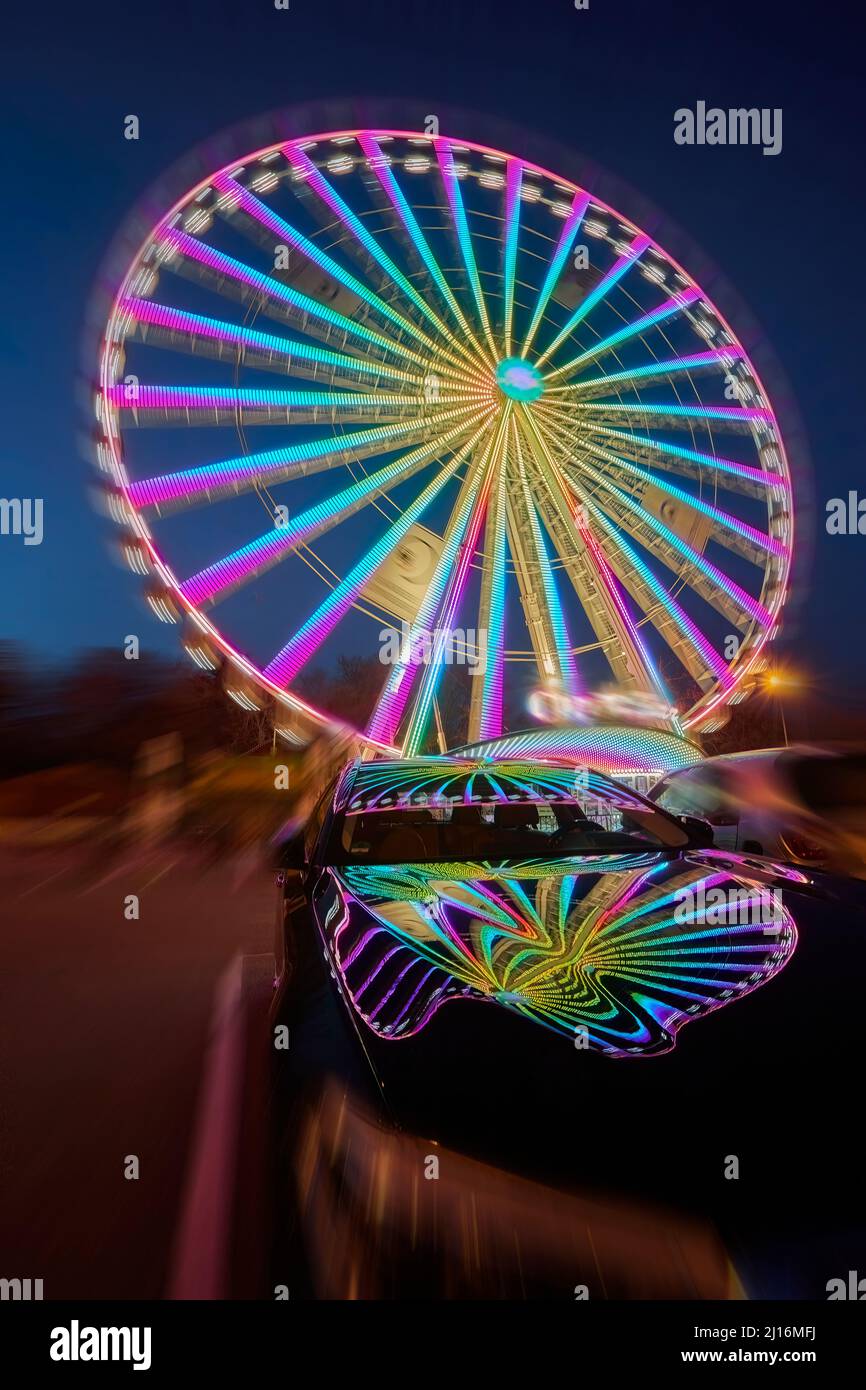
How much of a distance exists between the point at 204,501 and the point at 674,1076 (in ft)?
36.5

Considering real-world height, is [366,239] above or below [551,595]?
above

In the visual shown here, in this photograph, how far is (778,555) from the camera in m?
14.1

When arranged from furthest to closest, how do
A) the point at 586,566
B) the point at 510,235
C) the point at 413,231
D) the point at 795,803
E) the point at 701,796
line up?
the point at 586,566
the point at 510,235
the point at 413,231
the point at 701,796
the point at 795,803

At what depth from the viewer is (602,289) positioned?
1426 centimetres

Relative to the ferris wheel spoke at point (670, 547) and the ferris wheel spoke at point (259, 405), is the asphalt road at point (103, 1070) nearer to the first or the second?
the ferris wheel spoke at point (259, 405)

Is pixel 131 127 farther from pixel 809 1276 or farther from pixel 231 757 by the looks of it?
pixel 231 757

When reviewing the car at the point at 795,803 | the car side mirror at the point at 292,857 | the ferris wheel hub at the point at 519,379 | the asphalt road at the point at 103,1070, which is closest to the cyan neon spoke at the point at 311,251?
the ferris wheel hub at the point at 519,379

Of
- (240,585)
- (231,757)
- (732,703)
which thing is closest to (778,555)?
(732,703)

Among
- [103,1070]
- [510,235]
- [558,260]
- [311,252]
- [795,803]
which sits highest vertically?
[510,235]

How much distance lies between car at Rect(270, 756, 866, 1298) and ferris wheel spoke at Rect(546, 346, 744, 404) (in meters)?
12.5

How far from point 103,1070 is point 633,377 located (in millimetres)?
12929

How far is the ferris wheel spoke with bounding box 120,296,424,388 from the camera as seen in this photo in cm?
1136

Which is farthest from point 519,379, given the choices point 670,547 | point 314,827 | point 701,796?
point 314,827

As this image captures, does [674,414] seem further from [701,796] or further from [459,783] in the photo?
[459,783]
